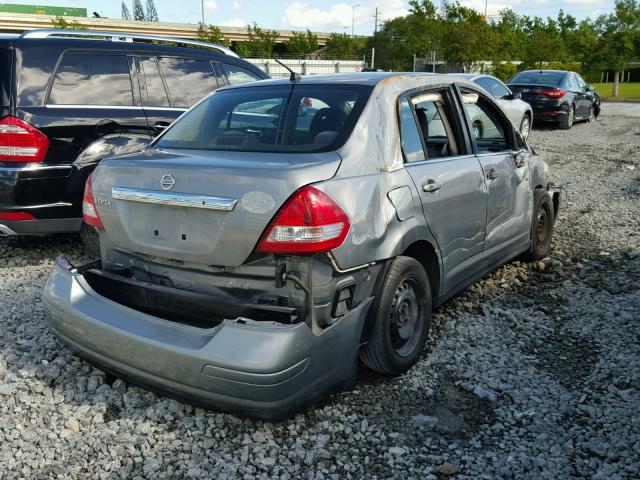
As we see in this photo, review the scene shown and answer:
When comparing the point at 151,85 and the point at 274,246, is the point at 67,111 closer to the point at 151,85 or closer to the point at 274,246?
the point at 151,85

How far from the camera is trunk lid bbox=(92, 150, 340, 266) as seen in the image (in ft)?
9.34

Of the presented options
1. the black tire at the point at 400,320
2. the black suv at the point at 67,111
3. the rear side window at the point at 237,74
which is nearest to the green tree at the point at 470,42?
the rear side window at the point at 237,74

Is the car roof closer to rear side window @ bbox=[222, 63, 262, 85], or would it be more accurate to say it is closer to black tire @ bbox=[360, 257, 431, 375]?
black tire @ bbox=[360, 257, 431, 375]

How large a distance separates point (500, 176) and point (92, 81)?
12.3 feet

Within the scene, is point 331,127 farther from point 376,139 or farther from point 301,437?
point 301,437

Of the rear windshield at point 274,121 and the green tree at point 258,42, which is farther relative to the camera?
the green tree at point 258,42

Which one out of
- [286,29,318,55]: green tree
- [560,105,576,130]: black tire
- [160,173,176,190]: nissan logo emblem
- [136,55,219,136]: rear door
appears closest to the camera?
[160,173,176,190]: nissan logo emblem

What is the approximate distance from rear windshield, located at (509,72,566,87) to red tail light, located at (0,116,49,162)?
49.8 ft

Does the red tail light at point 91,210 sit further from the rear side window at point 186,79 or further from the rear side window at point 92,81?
the rear side window at point 186,79

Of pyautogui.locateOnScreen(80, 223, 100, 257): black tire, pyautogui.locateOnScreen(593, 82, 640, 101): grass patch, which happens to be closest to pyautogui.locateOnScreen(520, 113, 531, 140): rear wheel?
pyautogui.locateOnScreen(80, 223, 100, 257): black tire

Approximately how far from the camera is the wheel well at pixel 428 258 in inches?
143

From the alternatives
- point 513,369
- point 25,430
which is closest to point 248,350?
point 25,430

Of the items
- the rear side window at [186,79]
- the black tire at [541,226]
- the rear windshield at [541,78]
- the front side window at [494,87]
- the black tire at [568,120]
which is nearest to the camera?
the black tire at [541,226]

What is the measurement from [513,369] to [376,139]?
5.38 ft
